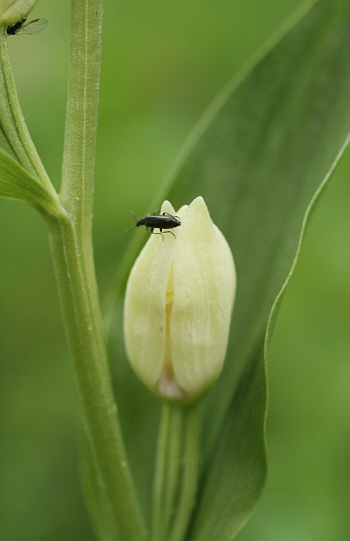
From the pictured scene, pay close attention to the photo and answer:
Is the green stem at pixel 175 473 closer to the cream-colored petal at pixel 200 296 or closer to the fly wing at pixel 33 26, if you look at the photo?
the cream-colored petal at pixel 200 296

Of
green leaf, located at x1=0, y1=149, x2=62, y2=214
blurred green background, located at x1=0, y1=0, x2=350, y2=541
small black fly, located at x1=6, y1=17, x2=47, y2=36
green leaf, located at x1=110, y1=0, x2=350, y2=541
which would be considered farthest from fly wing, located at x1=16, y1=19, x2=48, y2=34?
blurred green background, located at x1=0, y1=0, x2=350, y2=541

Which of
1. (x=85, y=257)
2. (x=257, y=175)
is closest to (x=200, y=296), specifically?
(x=85, y=257)

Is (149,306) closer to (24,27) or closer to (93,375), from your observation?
(93,375)

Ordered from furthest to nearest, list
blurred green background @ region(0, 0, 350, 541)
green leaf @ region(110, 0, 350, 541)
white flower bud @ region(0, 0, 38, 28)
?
blurred green background @ region(0, 0, 350, 541)
green leaf @ region(110, 0, 350, 541)
white flower bud @ region(0, 0, 38, 28)

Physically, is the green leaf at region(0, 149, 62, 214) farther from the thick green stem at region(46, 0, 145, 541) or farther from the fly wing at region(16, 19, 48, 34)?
the fly wing at region(16, 19, 48, 34)

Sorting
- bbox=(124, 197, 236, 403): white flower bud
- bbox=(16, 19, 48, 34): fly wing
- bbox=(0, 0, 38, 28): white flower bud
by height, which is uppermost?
bbox=(16, 19, 48, 34): fly wing

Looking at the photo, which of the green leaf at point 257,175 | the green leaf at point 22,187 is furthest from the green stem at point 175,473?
the green leaf at point 22,187
